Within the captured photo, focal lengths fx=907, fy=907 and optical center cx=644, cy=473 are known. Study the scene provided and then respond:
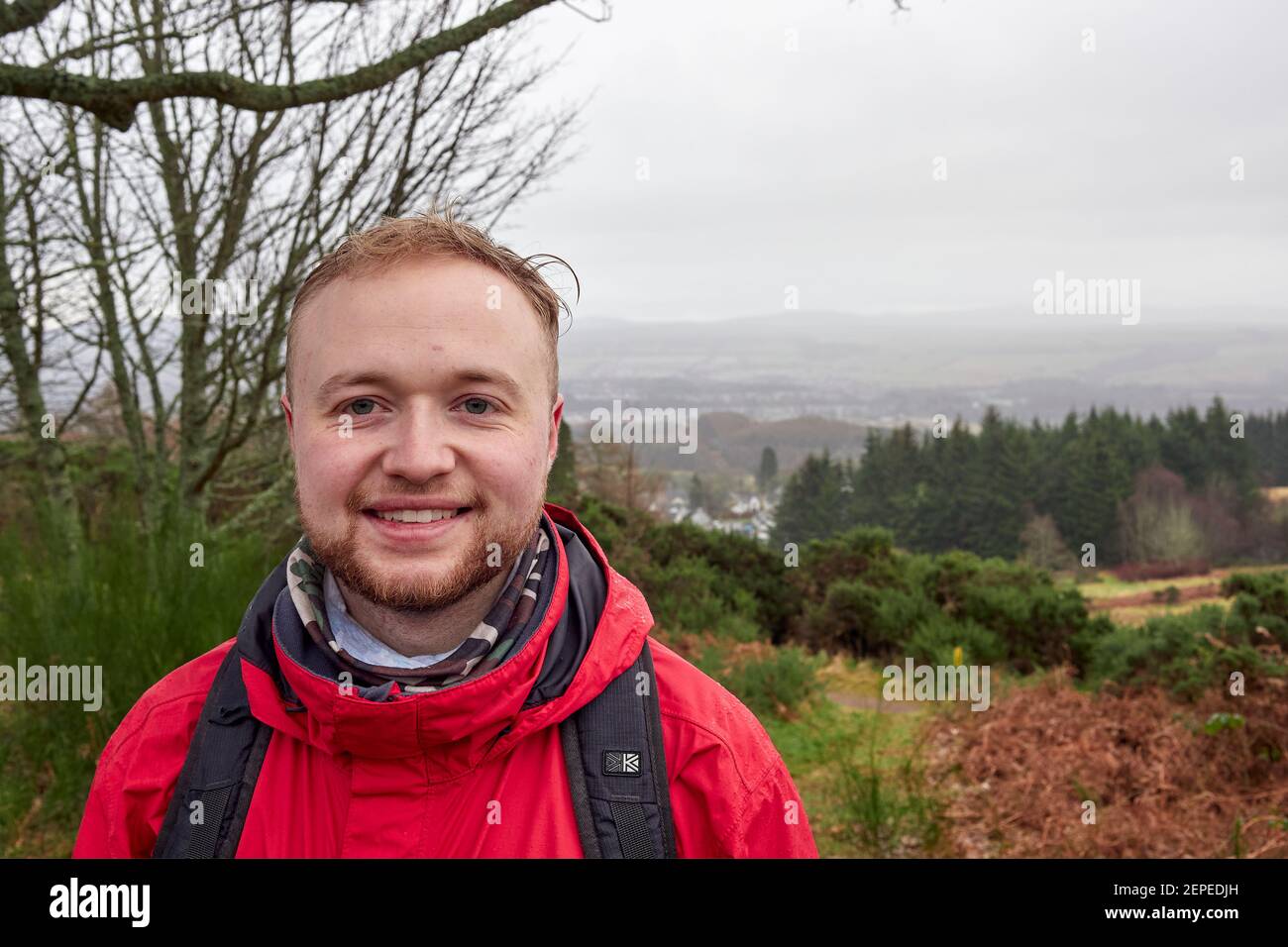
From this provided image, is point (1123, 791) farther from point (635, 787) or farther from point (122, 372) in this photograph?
point (122, 372)

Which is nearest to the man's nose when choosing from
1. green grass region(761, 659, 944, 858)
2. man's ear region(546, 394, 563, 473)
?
man's ear region(546, 394, 563, 473)

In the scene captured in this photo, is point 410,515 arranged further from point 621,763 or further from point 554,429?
point 621,763

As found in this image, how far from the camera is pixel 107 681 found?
4.19 metres

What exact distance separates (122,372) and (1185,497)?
37.2ft

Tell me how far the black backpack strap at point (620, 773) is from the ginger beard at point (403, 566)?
12.2 inches

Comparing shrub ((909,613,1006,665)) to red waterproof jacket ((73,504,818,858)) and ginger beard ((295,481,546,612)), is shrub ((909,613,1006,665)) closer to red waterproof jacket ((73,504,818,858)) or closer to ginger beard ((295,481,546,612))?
red waterproof jacket ((73,504,818,858))

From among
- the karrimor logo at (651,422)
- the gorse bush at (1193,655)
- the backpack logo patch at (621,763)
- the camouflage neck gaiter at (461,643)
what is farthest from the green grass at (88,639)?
the gorse bush at (1193,655)

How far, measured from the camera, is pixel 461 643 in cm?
164

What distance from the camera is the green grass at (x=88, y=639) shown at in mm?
4152

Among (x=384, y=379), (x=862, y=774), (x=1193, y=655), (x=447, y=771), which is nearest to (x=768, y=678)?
(x=862, y=774)

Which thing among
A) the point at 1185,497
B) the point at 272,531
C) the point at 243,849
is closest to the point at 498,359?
the point at 243,849

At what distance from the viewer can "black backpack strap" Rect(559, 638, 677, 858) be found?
1.46 meters

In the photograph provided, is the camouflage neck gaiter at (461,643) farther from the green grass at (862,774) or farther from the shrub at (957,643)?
the shrub at (957,643)

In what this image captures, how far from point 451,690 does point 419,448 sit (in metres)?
0.40
